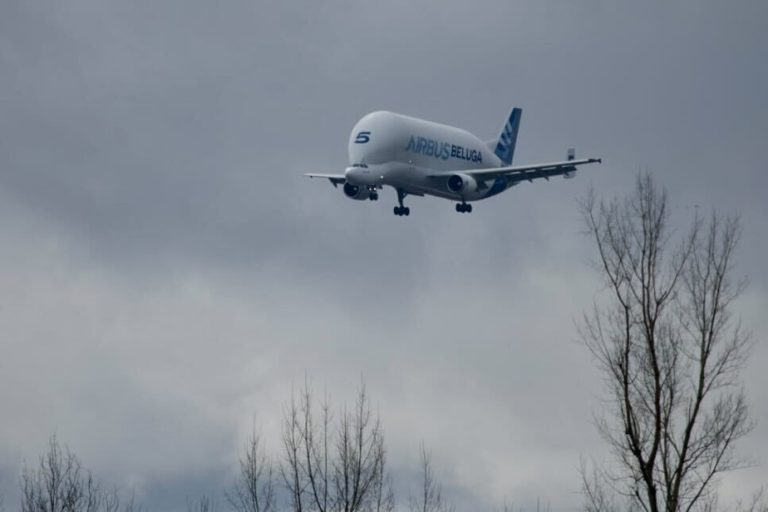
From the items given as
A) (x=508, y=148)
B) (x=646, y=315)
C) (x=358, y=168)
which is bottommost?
(x=646, y=315)

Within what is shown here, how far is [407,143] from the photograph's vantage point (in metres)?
108

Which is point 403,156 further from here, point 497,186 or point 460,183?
point 497,186

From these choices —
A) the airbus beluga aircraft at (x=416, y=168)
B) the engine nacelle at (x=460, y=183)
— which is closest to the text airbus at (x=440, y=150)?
the airbus beluga aircraft at (x=416, y=168)

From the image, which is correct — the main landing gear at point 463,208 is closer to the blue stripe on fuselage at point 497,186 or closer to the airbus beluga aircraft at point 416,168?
the airbus beluga aircraft at point 416,168

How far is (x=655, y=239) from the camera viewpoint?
51.5 m

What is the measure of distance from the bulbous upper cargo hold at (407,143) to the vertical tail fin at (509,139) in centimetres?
887

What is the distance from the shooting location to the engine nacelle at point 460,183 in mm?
108125

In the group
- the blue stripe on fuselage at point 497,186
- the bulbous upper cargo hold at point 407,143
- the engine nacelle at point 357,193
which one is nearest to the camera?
the engine nacelle at point 357,193

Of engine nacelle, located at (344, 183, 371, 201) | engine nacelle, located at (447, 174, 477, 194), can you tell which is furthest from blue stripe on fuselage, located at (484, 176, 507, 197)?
engine nacelle, located at (344, 183, 371, 201)

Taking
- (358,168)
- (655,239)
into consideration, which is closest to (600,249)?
(655,239)

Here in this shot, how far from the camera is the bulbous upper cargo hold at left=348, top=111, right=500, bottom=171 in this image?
348 ft

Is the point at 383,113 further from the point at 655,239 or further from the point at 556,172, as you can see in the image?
the point at 655,239

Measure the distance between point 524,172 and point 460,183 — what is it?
4.15m

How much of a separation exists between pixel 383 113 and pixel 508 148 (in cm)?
1986
